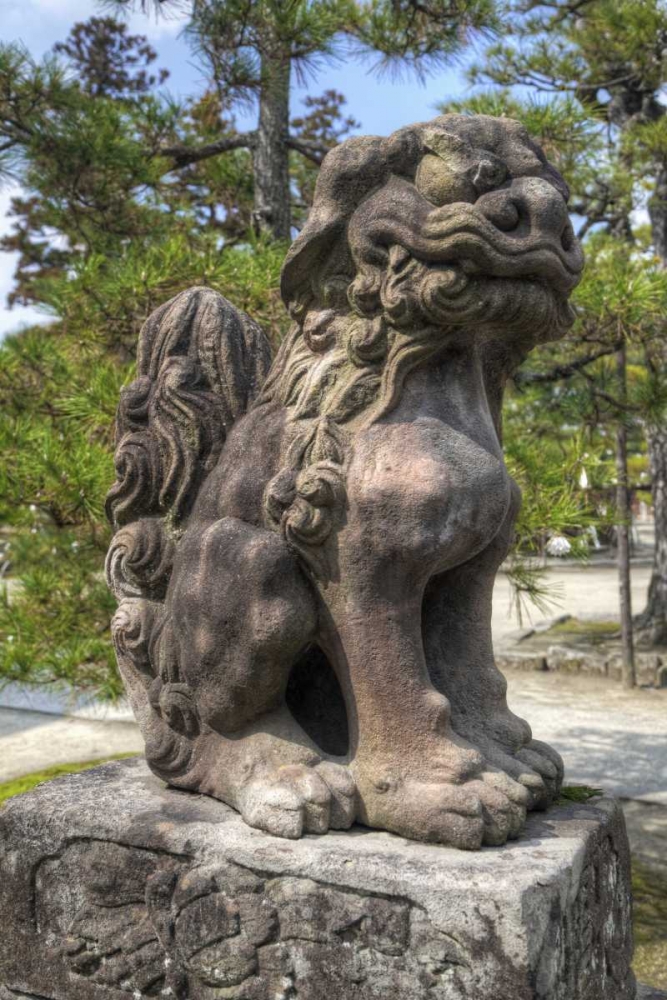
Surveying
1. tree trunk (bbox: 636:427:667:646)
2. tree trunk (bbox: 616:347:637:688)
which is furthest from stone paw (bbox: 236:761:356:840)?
tree trunk (bbox: 636:427:667:646)

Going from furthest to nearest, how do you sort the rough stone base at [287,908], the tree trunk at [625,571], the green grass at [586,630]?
the green grass at [586,630]
the tree trunk at [625,571]
the rough stone base at [287,908]

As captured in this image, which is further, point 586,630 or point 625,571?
point 586,630

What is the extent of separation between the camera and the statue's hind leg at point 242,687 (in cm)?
155

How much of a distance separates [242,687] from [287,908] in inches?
14.2

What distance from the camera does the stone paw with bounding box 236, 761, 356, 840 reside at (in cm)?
152

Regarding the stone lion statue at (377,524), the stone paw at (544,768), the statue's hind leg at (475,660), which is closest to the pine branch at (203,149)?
the stone lion statue at (377,524)

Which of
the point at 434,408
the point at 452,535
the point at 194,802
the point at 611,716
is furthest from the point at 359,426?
the point at 611,716

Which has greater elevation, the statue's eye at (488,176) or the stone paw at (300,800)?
the statue's eye at (488,176)

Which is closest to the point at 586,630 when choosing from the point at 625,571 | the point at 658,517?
the point at 658,517

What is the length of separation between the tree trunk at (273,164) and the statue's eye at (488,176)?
2.26 metres

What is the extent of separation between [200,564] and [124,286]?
1.48 metres

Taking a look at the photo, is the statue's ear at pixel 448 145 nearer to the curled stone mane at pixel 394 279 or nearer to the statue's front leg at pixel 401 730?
the curled stone mane at pixel 394 279

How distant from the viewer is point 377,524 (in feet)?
5.06

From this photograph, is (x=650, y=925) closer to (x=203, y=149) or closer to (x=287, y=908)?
(x=287, y=908)
